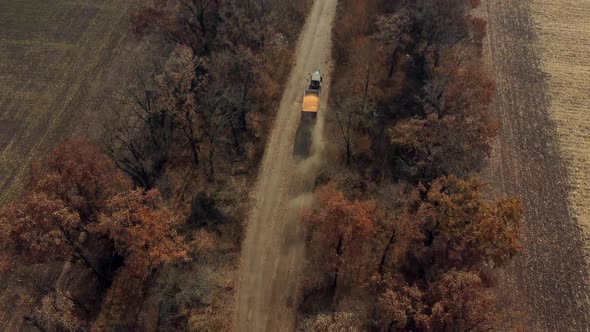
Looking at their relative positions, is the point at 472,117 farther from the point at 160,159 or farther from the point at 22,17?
the point at 22,17

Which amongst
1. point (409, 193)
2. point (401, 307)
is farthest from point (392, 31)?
point (401, 307)

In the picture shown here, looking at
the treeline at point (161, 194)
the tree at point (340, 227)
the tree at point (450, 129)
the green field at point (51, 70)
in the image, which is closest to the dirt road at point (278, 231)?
the treeline at point (161, 194)

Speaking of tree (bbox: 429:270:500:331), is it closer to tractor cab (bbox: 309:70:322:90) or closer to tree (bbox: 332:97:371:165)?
tree (bbox: 332:97:371:165)

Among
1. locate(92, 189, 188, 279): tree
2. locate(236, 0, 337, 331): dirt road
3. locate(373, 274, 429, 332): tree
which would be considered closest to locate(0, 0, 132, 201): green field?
locate(92, 189, 188, 279): tree

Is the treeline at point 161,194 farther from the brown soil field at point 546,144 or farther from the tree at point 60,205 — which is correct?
the brown soil field at point 546,144

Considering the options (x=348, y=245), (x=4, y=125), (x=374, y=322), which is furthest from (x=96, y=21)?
(x=374, y=322)

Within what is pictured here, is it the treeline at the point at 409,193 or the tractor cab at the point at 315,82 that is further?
the tractor cab at the point at 315,82
